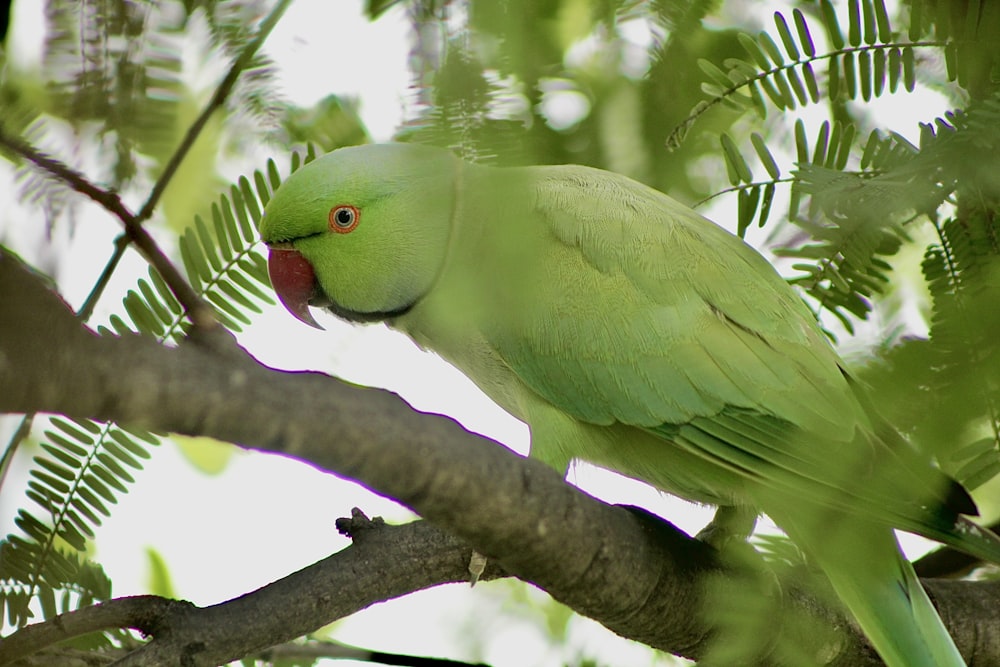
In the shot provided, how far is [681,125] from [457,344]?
101 cm

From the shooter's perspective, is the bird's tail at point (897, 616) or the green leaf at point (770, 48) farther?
the bird's tail at point (897, 616)

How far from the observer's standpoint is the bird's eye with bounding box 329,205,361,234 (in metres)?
2.38

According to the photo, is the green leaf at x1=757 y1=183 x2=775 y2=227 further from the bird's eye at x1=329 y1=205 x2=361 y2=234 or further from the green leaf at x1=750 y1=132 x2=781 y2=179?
the bird's eye at x1=329 y1=205 x2=361 y2=234

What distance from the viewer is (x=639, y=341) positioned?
2039mm

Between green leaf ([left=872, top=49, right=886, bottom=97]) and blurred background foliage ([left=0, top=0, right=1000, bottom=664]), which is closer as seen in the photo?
blurred background foliage ([left=0, top=0, right=1000, bottom=664])

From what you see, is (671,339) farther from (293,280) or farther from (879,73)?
(293,280)

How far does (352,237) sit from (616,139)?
1324mm

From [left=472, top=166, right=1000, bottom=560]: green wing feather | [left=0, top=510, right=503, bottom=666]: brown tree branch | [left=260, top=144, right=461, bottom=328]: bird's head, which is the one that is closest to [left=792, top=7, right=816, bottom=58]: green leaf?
[left=472, top=166, right=1000, bottom=560]: green wing feather

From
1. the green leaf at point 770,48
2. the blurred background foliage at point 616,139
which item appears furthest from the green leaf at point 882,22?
the green leaf at point 770,48

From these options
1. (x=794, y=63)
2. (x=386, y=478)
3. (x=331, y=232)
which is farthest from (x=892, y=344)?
(x=331, y=232)

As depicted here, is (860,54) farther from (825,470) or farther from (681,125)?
(825,470)

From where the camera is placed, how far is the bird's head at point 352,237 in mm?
2240

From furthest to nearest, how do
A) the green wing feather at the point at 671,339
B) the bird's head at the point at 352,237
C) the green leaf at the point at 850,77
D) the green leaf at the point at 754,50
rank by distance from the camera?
the bird's head at the point at 352,237, the green wing feather at the point at 671,339, the green leaf at the point at 850,77, the green leaf at the point at 754,50

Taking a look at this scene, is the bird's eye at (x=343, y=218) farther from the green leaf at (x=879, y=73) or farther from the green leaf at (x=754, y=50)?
the green leaf at (x=879, y=73)
